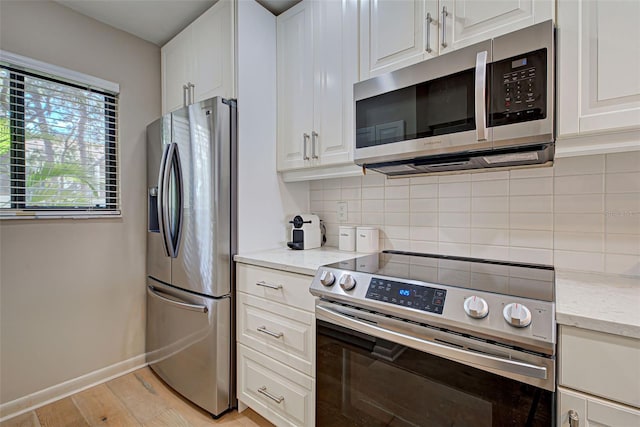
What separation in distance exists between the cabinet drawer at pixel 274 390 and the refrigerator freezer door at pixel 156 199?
79cm

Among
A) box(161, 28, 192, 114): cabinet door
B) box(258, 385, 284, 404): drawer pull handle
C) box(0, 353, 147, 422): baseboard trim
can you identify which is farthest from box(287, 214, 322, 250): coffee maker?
box(0, 353, 147, 422): baseboard trim

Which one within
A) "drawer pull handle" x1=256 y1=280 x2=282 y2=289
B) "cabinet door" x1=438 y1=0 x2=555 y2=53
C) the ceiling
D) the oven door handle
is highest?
the ceiling

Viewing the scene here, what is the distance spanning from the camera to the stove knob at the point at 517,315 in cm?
79

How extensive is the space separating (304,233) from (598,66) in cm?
149

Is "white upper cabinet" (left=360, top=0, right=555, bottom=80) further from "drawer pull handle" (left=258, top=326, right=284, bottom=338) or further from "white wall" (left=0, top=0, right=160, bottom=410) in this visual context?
"white wall" (left=0, top=0, right=160, bottom=410)

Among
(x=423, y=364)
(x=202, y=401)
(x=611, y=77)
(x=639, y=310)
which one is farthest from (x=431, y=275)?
(x=202, y=401)

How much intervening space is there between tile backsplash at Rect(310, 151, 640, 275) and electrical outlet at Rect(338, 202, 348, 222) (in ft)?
0.42

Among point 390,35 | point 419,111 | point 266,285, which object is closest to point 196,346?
point 266,285

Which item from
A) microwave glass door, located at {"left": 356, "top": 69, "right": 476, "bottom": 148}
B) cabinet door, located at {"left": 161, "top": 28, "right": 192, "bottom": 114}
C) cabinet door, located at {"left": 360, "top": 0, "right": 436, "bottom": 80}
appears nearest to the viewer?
microwave glass door, located at {"left": 356, "top": 69, "right": 476, "bottom": 148}

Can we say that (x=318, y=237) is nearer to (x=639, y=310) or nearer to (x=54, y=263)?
(x=639, y=310)

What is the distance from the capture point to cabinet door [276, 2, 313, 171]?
5.72ft

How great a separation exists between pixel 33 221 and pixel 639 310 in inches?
110

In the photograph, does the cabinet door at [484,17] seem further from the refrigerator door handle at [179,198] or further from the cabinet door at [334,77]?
the refrigerator door handle at [179,198]

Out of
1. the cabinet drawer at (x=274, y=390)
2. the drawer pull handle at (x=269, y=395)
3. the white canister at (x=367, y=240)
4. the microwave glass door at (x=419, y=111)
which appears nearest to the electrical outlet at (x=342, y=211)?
the white canister at (x=367, y=240)
